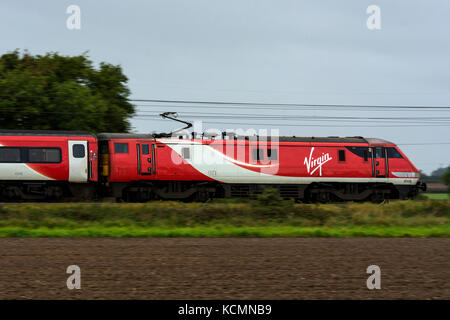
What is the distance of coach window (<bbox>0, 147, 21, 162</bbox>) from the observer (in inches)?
861

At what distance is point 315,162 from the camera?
2472 cm

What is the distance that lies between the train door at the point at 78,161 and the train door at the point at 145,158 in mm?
2585

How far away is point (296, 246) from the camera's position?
12.0 m

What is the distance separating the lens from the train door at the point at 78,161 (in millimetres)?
22672

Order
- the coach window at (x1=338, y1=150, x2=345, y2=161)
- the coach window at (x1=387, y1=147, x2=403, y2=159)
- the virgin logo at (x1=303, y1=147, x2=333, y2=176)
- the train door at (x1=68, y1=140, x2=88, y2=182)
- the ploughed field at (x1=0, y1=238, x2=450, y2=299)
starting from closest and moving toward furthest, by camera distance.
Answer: the ploughed field at (x1=0, y1=238, x2=450, y2=299) < the train door at (x1=68, y1=140, x2=88, y2=182) < the virgin logo at (x1=303, y1=147, x2=333, y2=176) < the coach window at (x1=338, y1=150, x2=345, y2=161) < the coach window at (x1=387, y1=147, x2=403, y2=159)

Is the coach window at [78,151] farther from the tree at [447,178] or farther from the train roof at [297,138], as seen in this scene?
the tree at [447,178]

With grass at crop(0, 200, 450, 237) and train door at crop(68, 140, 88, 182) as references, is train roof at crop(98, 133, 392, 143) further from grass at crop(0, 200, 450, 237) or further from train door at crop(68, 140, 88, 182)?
grass at crop(0, 200, 450, 237)

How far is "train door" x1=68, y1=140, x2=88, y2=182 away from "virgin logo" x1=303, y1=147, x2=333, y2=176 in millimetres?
11246

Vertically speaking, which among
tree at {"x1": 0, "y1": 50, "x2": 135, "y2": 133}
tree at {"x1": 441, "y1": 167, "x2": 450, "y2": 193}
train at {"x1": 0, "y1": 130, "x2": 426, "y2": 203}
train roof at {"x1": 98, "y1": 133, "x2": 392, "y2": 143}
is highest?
tree at {"x1": 0, "y1": 50, "x2": 135, "y2": 133}

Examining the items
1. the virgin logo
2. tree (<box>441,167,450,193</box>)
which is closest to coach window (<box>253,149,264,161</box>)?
the virgin logo

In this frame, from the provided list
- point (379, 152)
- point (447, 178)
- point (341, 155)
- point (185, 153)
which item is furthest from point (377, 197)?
point (447, 178)
